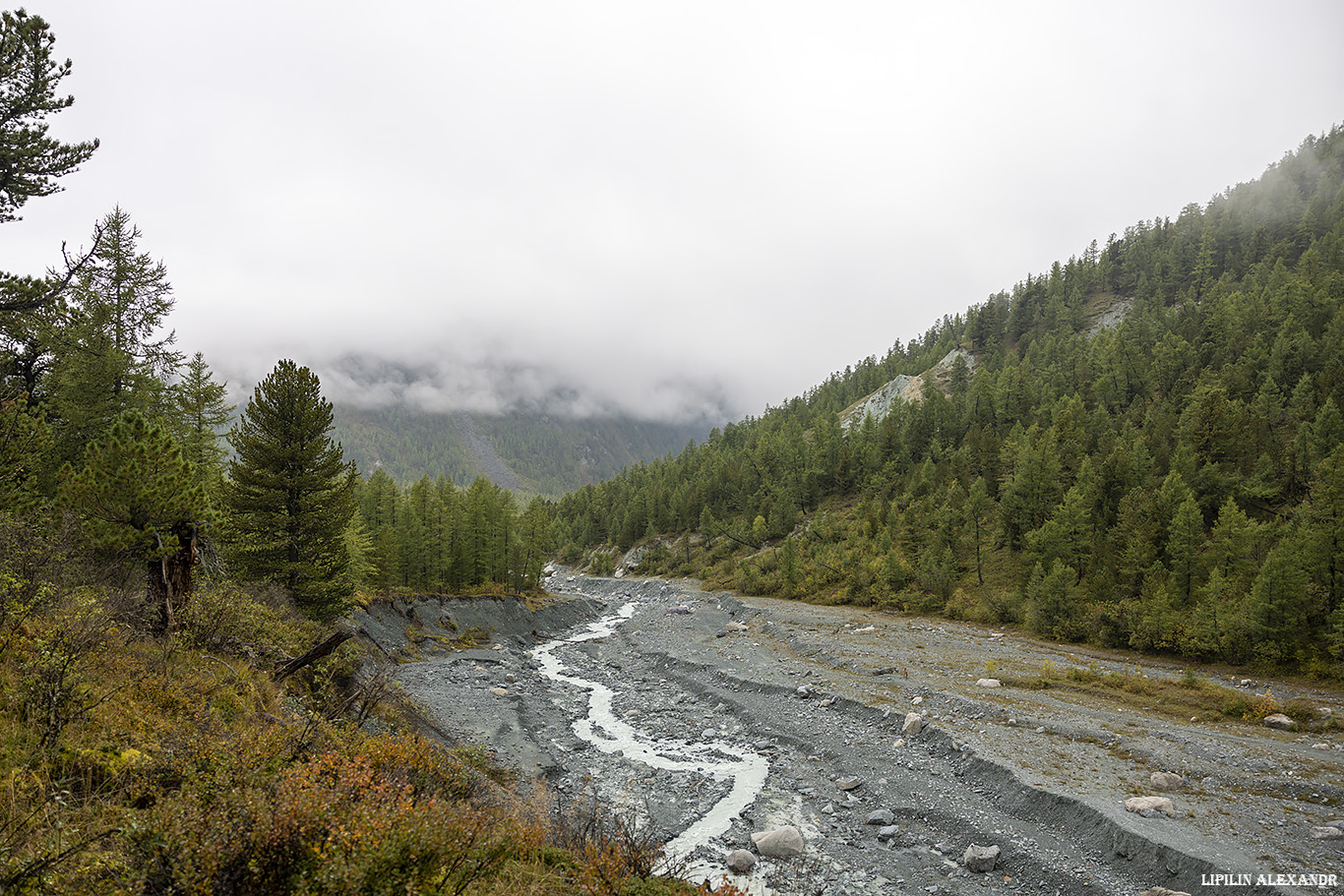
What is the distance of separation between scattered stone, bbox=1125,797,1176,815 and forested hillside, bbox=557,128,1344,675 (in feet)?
77.4

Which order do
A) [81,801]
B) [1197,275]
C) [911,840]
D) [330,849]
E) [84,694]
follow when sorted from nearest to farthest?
[330,849] → [81,801] → [84,694] → [911,840] → [1197,275]

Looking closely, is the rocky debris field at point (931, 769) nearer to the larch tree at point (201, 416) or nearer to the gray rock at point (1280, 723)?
the gray rock at point (1280, 723)

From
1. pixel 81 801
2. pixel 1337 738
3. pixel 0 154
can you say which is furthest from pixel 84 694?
pixel 1337 738

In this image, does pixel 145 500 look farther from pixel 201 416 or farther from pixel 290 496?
pixel 201 416

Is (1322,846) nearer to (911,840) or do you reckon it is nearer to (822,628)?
(911,840)

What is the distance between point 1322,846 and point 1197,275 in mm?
157199

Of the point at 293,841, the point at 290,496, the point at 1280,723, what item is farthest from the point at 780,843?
the point at 290,496

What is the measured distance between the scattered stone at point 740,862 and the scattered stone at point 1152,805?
31.8 feet

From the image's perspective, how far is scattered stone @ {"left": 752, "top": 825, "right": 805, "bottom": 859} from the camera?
45.4ft

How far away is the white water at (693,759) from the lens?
14.8 metres

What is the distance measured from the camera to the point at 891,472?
93.6 meters

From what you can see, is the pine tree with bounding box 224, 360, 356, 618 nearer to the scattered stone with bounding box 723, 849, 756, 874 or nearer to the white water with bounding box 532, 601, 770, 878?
the white water with bounding box 532, 601, 770, 878

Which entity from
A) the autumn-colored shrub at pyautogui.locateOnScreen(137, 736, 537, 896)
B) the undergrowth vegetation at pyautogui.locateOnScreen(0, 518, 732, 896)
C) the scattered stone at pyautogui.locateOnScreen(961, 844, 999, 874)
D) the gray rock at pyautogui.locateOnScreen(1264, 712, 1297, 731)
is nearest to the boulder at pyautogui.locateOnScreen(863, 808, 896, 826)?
the scattered stone at pyautogui.locateOnScreen(961, 844, 999, 874)

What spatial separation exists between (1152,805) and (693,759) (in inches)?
531
